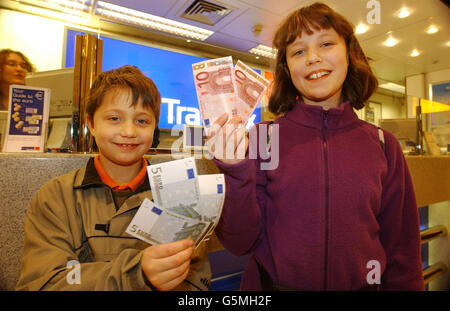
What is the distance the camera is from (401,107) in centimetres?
834

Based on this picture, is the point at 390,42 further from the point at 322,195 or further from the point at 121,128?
the point at 121,128

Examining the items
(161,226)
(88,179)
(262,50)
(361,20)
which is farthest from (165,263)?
(262,50)

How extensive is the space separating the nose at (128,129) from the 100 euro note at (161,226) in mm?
335

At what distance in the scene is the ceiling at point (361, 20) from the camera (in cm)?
362

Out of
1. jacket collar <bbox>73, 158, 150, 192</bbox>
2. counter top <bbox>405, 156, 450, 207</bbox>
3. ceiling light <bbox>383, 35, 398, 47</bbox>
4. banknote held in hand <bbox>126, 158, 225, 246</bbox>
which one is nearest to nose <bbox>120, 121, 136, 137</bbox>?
jacket collar <bbox>73, 158, 150, 192</bbox>

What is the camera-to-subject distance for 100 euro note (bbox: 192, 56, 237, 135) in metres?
0.86

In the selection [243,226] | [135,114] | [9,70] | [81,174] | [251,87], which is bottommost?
[243,226]

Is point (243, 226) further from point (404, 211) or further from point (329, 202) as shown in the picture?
point (404, 211)

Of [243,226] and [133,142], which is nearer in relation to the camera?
[243,226]
